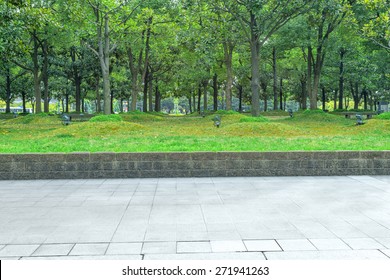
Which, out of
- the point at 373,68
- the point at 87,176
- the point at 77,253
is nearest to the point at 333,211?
the point at 77,253

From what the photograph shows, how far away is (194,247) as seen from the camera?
4.26 metres

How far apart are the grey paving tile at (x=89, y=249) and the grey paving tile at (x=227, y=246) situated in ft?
4.12

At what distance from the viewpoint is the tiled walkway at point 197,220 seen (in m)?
4.18

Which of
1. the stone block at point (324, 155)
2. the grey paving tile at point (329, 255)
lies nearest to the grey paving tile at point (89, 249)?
the grey paving tile at point (329, 255)

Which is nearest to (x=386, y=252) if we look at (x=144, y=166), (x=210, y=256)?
(x=210, y=256)

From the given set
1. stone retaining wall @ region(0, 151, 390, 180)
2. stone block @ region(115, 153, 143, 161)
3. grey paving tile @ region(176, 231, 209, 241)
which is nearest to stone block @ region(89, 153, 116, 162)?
stone retaining wall @ region(0, 151, 390, 180)

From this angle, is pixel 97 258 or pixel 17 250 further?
pixel 17 250

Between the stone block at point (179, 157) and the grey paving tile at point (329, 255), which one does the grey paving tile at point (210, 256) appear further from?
the stone block at point (179, 157)

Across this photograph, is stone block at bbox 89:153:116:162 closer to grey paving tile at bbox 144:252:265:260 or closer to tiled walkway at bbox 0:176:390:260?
tiled walkway at bbox 0:176:390:260

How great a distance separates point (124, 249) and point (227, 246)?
1182 millimetres

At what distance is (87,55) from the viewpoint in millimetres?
40500

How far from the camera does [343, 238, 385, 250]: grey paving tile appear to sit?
425 centimetres

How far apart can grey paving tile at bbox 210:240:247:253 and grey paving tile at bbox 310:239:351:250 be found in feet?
2.85

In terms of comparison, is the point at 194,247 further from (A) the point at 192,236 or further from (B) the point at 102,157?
(B) the point at 102,157
